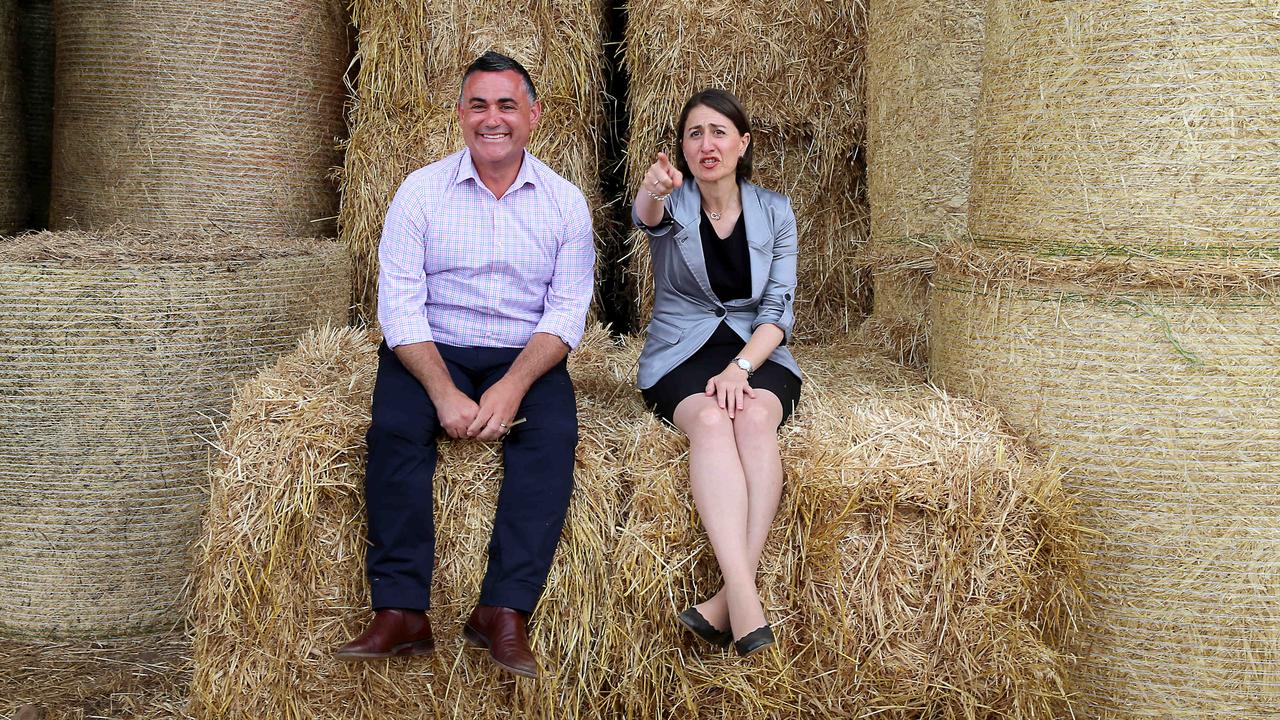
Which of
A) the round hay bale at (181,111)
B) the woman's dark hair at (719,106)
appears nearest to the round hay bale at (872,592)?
the woman's dark hair at (719,106)

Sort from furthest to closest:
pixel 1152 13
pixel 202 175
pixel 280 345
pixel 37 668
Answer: pixel 202 175, pixel 280 345, pixel 37 668, pixel 1152 13

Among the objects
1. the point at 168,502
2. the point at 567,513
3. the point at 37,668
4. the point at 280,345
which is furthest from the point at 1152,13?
the point at 37,668

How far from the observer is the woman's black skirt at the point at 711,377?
2887 millimetres

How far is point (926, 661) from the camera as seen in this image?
103 inches

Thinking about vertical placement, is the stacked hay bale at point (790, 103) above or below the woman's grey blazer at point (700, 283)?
above

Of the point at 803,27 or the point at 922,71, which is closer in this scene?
the point at 922,71

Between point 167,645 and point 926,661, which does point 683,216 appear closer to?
point 926,661

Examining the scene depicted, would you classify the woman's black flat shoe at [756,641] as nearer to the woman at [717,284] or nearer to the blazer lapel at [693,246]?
the woman at [717,284]

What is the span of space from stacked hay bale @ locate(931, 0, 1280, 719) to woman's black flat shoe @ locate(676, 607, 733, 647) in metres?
0.88

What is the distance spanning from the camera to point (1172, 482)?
264 cm

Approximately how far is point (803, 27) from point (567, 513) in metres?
2.07

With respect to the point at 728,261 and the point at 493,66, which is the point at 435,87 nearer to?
the point at 493,66

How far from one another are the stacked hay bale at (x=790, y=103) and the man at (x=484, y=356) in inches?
42.0

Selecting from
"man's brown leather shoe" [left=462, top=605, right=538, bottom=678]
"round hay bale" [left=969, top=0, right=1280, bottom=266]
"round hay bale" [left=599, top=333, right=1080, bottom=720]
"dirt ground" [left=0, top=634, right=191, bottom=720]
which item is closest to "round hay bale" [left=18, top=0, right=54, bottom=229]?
"dirt ground" [left=0, top=634, right=191, bottom=720]
